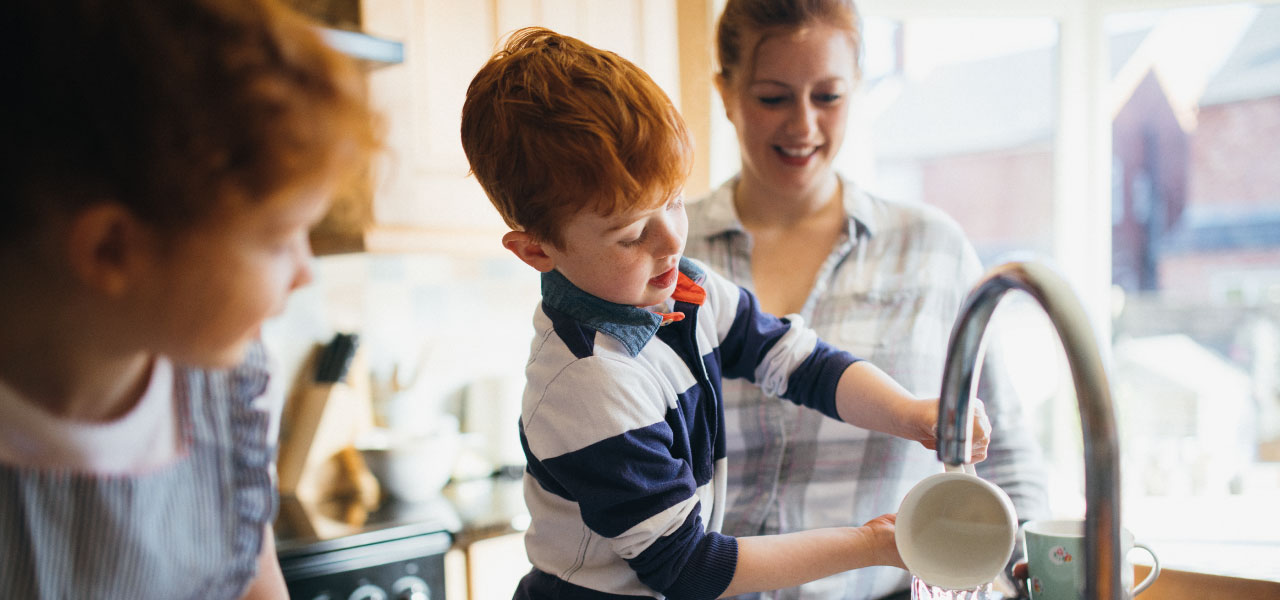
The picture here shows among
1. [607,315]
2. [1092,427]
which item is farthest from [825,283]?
[1092,427]

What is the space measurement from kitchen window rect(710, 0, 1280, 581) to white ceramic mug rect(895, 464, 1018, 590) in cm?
163

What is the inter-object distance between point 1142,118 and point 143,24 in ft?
9.61

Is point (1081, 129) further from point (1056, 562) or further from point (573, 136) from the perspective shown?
point (573, 136)

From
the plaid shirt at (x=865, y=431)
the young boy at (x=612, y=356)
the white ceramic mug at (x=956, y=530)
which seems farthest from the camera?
the plaid shirt at (x=865, y=431)

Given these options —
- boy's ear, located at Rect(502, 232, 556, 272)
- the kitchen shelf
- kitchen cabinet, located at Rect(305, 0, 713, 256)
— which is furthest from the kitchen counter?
boy's ear, located at Rect(502, 232, 556, 272)

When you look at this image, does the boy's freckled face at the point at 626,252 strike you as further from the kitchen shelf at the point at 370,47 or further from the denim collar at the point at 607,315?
the kitchen shelf at the point at 370,47

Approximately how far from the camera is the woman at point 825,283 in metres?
1.09

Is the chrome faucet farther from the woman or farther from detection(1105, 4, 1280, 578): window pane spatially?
detection(1105, 4, 1280, 578): window pane

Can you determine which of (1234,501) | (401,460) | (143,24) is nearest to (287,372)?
(401,460)

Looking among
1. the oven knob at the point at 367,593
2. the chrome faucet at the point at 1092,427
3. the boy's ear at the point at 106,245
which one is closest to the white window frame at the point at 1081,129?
the oven knob at the point at 367,593

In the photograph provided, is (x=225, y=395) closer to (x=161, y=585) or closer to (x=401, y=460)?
(x=161, y=585)

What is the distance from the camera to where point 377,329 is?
2273mm

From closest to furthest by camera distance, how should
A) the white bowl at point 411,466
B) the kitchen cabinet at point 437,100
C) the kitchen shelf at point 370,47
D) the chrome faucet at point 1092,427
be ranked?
the chrome faucet at point 1092,427, the kitchen shelf at point 370,47, the kitchen cabinet at point 437,100, the white bowl at point 411,466

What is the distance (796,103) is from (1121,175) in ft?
6.38
